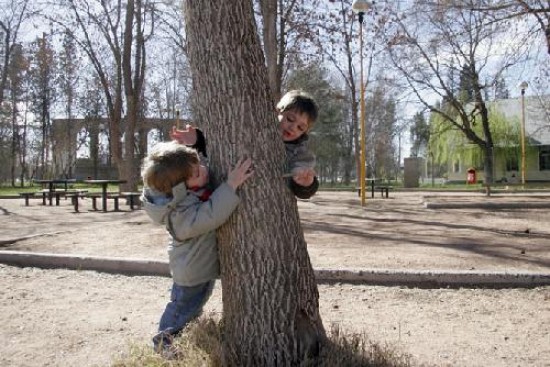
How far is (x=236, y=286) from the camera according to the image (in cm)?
248

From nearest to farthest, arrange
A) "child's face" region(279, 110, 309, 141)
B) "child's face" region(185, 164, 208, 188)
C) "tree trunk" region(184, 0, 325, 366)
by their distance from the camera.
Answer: "tree trunk" region(184, 0, 325, 366) < "child's face" region(185, 164, 208, 188) < "child's face" region(279, 110, 309, 141)

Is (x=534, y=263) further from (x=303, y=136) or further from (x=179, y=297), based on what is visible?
(x=179, y=297)

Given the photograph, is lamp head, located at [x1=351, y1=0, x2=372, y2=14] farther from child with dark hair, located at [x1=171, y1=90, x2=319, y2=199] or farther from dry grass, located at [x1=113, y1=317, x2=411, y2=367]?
dry grass, located at [x1=113, y1=317, x2=411, y2=367]

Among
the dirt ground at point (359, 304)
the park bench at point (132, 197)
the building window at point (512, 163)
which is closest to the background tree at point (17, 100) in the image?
the park bench at point (132, 197)

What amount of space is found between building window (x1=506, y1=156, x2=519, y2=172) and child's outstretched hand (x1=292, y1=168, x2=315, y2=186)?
43.7 meters

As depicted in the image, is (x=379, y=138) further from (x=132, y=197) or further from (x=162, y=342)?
(x=162, y=342)

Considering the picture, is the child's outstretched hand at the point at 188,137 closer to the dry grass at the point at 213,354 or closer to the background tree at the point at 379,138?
the dry grass at the point at 213,354

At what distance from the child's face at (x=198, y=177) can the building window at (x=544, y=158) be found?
45981 millimetres

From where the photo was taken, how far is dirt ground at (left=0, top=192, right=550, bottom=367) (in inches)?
119

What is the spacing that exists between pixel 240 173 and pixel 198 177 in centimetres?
26

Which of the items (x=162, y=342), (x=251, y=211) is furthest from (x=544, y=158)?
(x=162, y=342)

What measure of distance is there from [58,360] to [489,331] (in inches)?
105

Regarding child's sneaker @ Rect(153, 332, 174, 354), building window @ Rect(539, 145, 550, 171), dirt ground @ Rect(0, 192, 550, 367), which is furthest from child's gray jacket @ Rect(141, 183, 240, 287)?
building window @ Rect(539, 145, 550, 171)

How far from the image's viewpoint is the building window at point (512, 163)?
4200 cm
